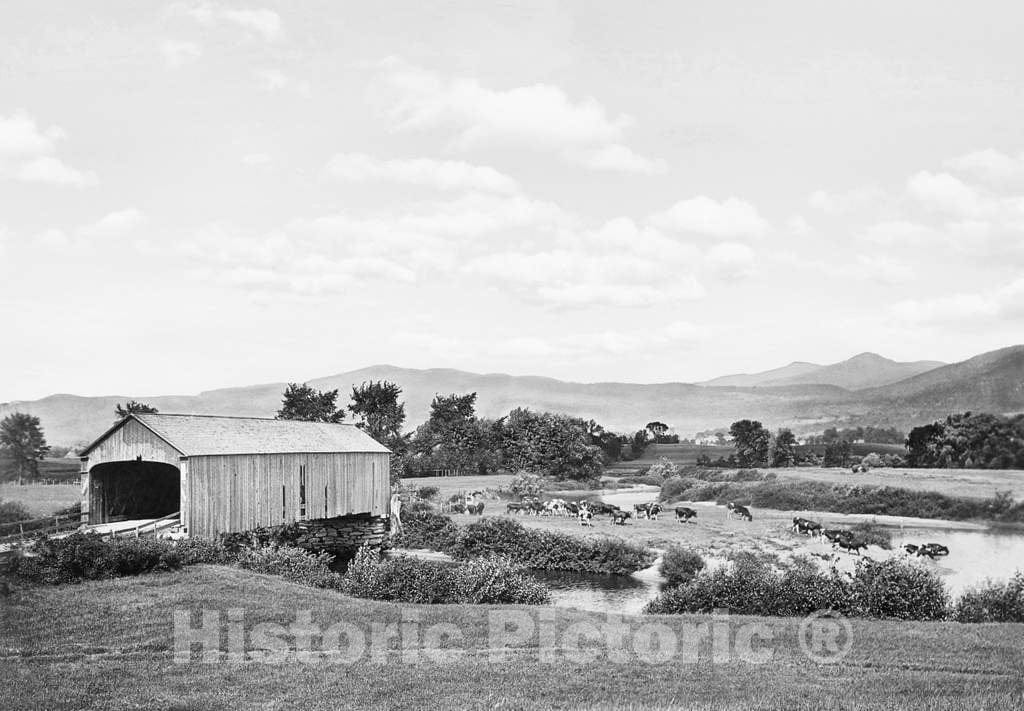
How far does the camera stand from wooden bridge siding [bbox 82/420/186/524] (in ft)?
108

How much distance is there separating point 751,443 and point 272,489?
7085 centimetres

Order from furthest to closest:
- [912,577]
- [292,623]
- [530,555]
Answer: [530,555] < [912,577] < [292,623]

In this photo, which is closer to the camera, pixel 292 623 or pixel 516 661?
pixel 516 661

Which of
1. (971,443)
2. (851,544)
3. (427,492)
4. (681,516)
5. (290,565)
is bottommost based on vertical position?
(681,516)

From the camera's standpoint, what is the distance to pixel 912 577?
2261cm

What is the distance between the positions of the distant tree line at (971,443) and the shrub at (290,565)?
61.3 meters

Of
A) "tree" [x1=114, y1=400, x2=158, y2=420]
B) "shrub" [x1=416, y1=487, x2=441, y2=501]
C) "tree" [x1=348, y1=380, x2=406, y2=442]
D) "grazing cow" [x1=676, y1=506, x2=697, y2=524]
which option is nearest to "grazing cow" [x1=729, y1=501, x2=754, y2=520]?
"grazing cow" [x1=676, y1=506, x2=697, y2=524]

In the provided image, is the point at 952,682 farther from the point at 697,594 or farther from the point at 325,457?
the point at 325,457

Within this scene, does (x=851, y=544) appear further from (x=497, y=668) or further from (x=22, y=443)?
(x=22, y=443)

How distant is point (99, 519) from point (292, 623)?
21.9 m

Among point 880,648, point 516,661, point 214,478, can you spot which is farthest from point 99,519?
point 880,648

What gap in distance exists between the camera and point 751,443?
95250 millimetres

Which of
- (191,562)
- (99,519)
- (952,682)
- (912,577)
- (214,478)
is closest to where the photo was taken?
(952,682)

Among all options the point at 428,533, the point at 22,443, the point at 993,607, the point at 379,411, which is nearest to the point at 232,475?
the point at 428,533
